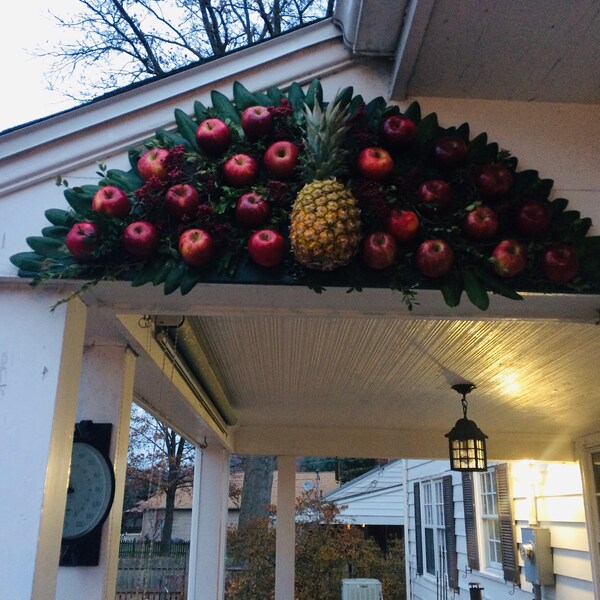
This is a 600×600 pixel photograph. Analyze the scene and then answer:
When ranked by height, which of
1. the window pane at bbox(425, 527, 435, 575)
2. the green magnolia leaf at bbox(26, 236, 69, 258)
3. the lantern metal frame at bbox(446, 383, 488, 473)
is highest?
the green magnolia leaf at bbox(26, 236, 69, 258)

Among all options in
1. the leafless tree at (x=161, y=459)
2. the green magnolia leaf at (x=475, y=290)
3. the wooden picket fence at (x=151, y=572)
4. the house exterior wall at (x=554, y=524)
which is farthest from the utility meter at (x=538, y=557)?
the green magnolia leaf at (x=475, y=290)

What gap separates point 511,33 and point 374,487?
37.6 ft

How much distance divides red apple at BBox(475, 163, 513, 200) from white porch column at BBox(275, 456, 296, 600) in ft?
14.5

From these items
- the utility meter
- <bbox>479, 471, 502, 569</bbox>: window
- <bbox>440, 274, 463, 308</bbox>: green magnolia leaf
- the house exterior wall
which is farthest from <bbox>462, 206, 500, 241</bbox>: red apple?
<bbox>479, 471, 502, 569</bbox>: window

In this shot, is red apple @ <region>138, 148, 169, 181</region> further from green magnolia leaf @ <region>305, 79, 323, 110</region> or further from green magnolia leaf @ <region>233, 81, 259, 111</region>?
green magnolia leaf @ <region>305, 79, 323, 110</region>

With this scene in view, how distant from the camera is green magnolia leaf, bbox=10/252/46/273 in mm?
1591

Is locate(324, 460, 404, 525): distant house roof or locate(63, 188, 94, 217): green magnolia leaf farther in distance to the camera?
locate(324, 460, 404, 525): distant house roof

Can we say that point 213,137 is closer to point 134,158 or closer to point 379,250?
point 134,158

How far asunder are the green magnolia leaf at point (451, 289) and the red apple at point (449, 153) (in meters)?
0.30

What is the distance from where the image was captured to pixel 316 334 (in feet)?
9.15

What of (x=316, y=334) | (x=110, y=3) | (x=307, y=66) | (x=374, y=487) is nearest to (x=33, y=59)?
(x=110, y=3)

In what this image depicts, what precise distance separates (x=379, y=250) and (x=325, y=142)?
29 cm

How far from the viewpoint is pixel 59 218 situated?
5.35 feet

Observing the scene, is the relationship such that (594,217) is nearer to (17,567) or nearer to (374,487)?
(17,567)
